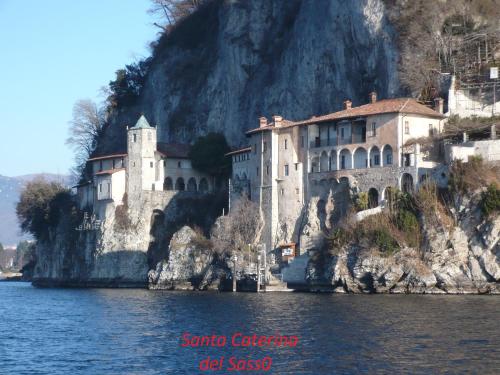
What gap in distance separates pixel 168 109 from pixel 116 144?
25.8 feet

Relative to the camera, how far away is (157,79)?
11500 centimetres

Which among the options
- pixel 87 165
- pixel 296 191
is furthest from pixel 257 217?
pixel 87 165

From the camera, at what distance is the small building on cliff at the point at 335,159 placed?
75.6 meters

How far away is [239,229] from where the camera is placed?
272 feet

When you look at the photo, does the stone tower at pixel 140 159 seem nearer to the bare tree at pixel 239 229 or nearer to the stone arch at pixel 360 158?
the bare tree at pixel 239 229

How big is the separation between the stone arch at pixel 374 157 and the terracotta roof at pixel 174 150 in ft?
83.1

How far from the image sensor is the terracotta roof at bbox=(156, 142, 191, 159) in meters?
97.8

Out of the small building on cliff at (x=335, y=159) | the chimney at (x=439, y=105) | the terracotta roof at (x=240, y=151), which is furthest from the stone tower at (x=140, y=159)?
the chimney at (x=439, y=105)

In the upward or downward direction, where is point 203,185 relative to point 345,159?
upward

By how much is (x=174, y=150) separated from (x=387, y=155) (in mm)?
28081

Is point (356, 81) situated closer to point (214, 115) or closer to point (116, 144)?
point (214, 115)

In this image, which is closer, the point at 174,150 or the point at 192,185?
the point at 174,150

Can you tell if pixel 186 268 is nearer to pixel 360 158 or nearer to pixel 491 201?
pixel 360 158

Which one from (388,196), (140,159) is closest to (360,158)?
(388,196)
